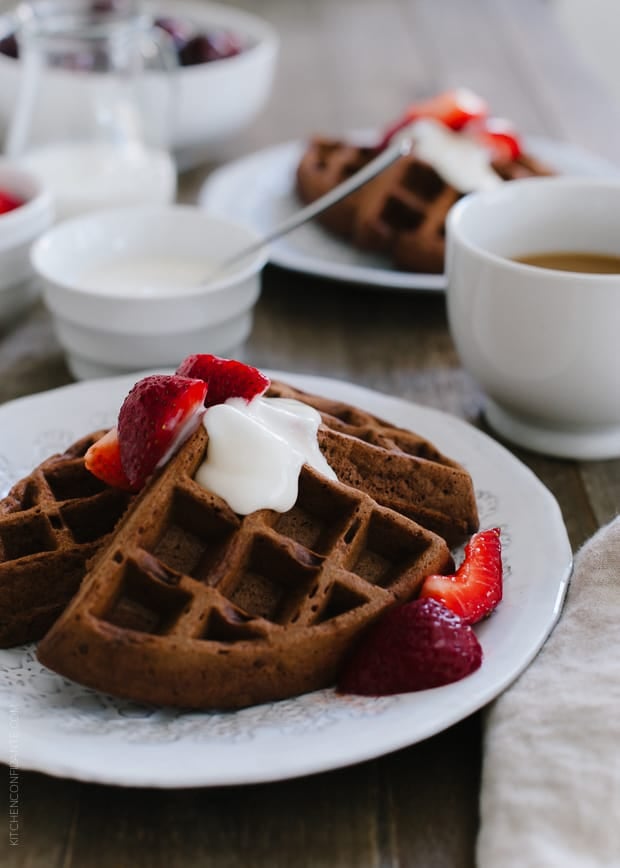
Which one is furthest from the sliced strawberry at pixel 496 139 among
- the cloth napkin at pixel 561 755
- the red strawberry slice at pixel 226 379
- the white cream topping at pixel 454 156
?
the cloth napkin at pixel 561 755

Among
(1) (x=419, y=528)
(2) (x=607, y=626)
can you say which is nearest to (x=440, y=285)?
(1) (x=419, y=528)

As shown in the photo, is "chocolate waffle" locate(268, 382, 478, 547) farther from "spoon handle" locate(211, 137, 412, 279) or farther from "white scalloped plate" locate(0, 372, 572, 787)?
"spoon handle" locate(211, 137, 412, 279)

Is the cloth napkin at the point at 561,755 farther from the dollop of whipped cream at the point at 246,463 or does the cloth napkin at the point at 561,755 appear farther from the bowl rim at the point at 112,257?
the bowl rim at the point at 112,257

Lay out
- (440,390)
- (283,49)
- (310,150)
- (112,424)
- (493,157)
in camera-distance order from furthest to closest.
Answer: (283,49) < (310,150) < (493,157) < (440,390) < (112,424)

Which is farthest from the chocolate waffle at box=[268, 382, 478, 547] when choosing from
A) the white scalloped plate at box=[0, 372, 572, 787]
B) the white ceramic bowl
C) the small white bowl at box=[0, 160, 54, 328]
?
the white ceramic bowl

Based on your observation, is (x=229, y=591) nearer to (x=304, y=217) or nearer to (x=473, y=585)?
(x=473, y=585)

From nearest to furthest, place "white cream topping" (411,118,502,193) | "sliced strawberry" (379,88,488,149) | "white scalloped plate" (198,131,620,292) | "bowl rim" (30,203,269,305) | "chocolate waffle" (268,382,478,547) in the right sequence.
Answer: "chocolate waffle" (268,382,478,547) → "bowl rim" (30,203,269,305) → "white scalloped plate" (198,131,620,292) → "white cream topping" (411,118,502,193) → "sliced strawberry" (379,88,488,149)

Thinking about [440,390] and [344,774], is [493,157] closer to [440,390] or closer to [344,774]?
[440,390]
